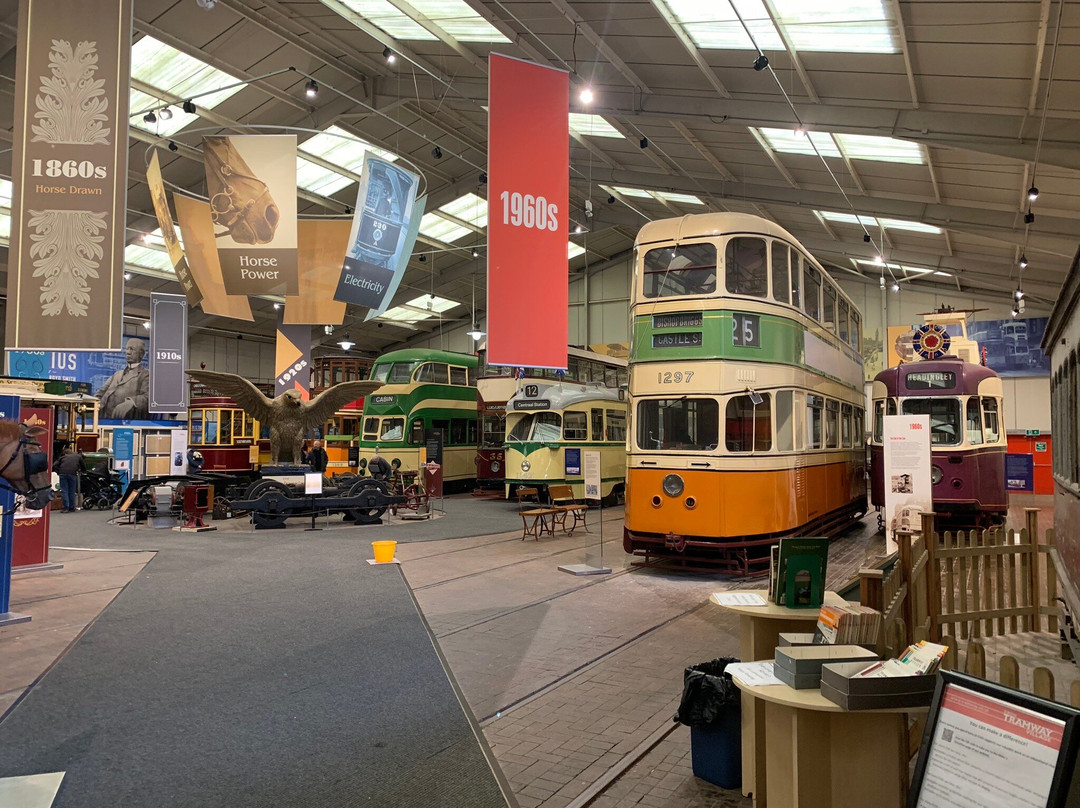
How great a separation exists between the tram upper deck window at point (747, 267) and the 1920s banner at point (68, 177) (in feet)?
22.7

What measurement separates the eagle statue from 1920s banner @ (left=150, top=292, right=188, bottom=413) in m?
2.07

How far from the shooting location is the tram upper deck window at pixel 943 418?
12828 millimetres

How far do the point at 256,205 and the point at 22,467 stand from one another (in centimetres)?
446

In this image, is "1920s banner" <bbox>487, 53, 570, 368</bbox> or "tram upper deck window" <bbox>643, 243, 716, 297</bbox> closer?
"1920s banner" <bbox>487, 53, 570, 368</bbox>

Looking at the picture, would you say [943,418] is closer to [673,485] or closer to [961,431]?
[961,431]

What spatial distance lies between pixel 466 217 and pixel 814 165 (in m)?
13.0

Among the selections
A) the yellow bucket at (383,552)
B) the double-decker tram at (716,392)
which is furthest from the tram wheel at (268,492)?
the double-decker tram at (716,392)

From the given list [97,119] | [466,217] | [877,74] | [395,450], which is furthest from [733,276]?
[466,217]

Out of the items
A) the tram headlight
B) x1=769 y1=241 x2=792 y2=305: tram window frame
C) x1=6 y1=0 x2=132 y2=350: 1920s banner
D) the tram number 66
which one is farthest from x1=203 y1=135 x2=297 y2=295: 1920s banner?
x1=769 y1=241 x2=792 y2=305: tram window frame

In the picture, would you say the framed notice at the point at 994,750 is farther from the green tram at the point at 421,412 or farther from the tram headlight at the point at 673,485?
the green tram at the point at 421,412

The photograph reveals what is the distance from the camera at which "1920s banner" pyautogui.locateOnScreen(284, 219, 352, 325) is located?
12.6m

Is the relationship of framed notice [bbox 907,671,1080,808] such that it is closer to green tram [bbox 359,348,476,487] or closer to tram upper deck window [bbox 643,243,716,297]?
tram upper deck window [bbox 643,243,716,297]

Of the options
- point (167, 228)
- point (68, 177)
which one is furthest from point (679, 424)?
point (167, 228)

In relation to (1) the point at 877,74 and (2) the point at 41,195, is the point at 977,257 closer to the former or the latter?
(1) the point at 877,74
